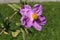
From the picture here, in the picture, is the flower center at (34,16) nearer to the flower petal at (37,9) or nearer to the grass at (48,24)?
the flower petal at (37,9)

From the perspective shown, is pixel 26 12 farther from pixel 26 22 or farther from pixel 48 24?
pixel 48 24

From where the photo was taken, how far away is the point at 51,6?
298 inches

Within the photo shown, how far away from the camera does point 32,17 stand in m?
0.90

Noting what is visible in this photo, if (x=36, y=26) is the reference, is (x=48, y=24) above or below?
below

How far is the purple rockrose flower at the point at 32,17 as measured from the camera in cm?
87

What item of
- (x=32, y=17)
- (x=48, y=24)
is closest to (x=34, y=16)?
(x=32, y=17)

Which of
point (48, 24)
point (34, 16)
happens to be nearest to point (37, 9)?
point (34, 16)

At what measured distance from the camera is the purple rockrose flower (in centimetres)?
87

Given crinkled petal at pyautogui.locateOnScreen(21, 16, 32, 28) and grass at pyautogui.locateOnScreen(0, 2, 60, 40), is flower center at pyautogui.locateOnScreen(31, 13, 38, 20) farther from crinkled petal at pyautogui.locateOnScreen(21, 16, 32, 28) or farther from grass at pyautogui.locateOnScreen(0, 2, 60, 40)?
grass at pyautogui.locateOnScreen(0, 2, 60, 40)

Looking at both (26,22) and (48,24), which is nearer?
(26,22)

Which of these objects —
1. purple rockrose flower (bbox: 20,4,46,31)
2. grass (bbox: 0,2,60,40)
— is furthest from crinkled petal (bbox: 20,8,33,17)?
grass (bbox: 0,2,60,40)

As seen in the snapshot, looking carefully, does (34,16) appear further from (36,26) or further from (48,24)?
(48,24)

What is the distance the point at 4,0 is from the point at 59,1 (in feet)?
6.17

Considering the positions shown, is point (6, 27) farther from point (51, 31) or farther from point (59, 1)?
point (59, 1)
